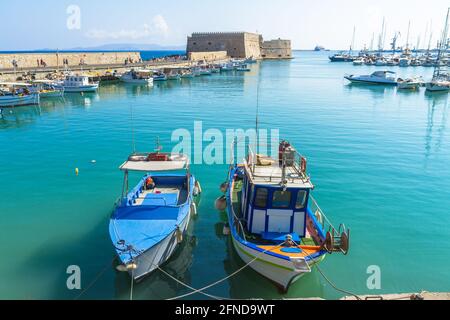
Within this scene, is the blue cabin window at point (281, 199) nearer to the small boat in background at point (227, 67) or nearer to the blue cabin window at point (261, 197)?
the blue cabin window at point (261, 197)

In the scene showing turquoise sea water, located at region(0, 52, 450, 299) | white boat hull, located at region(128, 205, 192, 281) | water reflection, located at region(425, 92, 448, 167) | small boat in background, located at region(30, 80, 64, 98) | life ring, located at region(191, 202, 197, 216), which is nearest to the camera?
white boat hull, located at region(128, 205, 192, 281)

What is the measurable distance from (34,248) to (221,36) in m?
142

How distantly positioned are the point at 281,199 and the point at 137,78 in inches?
2477

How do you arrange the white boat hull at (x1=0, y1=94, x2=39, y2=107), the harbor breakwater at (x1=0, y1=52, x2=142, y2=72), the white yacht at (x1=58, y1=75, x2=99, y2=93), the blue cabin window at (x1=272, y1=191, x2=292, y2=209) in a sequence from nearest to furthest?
1. the blue cabin window at (x1=272, y1=191, x2=292, y2=209)
2. the white boat hull at (x1=0, y1=94, x2=39, y2=107)
3. the white yacht at (x1=58, y1=75, x2=99, y2=93)
4. the harbor breakwater at (x1=0, y1=52, x2=142, y2=72)

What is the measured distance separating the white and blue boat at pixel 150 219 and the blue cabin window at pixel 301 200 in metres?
4.39

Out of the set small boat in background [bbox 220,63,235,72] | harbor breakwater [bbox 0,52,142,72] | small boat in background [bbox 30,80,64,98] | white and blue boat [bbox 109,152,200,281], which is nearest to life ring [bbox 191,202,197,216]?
white and blue boat [bbox 109,152,200,281]

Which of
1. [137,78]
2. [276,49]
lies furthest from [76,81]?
[276,49]

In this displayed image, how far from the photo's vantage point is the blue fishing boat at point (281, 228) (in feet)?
34.1

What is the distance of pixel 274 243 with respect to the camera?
11.2 meters

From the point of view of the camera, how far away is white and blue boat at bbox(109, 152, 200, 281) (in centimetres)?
1068

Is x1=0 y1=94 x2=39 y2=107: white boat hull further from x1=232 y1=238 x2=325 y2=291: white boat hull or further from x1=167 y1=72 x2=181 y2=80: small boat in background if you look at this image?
x1=232 y1=238 x2=325 y2=291: white boat hull

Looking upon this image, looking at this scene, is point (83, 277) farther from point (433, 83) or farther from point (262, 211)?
point (433, 83)

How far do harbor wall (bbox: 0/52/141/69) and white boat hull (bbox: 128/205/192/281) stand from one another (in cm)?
6687
